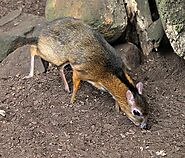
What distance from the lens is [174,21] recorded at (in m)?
5.88

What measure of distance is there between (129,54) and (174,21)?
0.77 meters

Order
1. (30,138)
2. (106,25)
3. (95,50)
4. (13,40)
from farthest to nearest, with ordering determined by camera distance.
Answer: (13,40) < (106,25) < (95,50) < (30,138)

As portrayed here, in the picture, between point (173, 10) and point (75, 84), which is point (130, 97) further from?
point (173, 10)

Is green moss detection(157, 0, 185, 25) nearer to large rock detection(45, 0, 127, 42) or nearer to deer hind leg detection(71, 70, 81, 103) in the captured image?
large rock detection(45, 0, 127, 42)

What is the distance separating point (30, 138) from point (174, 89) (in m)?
1.66

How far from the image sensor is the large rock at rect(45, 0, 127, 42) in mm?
6285

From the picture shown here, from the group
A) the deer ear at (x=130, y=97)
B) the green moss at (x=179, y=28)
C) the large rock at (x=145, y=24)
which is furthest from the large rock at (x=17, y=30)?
the green moss at (x=179, y=28)

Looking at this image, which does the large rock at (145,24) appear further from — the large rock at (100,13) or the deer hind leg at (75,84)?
the deer hind leg at (75,84)

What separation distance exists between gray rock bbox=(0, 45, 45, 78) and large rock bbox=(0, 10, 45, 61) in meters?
0.17

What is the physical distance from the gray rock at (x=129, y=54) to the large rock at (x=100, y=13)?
14cm

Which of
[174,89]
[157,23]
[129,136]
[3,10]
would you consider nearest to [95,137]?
[129,136]

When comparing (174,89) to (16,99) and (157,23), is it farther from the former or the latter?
(16,99)

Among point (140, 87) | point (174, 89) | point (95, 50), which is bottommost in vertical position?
point (174, 89)

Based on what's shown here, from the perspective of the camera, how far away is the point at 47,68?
638 centimetres
